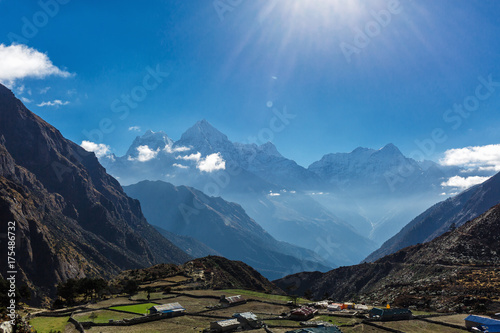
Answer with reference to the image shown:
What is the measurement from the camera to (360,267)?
517ft

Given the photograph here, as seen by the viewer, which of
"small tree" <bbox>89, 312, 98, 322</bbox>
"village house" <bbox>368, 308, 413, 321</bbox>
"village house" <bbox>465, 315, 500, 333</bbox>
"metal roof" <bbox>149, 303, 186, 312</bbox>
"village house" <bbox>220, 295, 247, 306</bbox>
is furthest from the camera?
"village house" <bbox>220, 295, 247, 306</bbox>

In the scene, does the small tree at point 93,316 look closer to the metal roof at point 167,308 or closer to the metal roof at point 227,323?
the metal roof at point 167,308

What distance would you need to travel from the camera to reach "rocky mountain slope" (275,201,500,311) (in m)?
77.9

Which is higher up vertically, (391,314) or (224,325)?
(224,325)

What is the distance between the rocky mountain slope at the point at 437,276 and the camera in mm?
77875

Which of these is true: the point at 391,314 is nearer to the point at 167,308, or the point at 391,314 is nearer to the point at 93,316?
the point at 167,308

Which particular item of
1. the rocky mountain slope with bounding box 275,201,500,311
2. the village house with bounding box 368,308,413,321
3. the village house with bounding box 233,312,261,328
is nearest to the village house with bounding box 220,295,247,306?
the rocky mountain slope with bounding box 275,201,500,311

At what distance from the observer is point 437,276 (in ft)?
333

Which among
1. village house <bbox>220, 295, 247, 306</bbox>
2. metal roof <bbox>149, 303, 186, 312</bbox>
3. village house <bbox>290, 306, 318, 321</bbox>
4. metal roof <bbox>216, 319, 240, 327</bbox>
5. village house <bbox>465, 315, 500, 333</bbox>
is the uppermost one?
metal roof <bbox>149, 303, 186, 312</bbox>

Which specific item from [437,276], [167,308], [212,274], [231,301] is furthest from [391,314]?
[212,274]

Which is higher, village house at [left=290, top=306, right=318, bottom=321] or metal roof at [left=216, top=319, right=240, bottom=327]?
metal roof at [left=216, top=319, right=240, bottom=327]

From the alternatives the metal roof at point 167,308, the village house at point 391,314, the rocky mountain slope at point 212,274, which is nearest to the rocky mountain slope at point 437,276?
the village house at point 391,314

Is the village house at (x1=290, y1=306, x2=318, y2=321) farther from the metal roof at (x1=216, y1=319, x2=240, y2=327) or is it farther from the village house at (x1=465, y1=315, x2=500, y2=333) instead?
the village house at (x1=465, y1=315, x2=500, y2=333)

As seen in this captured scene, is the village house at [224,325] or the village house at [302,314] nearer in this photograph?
the village house at [224,325]
